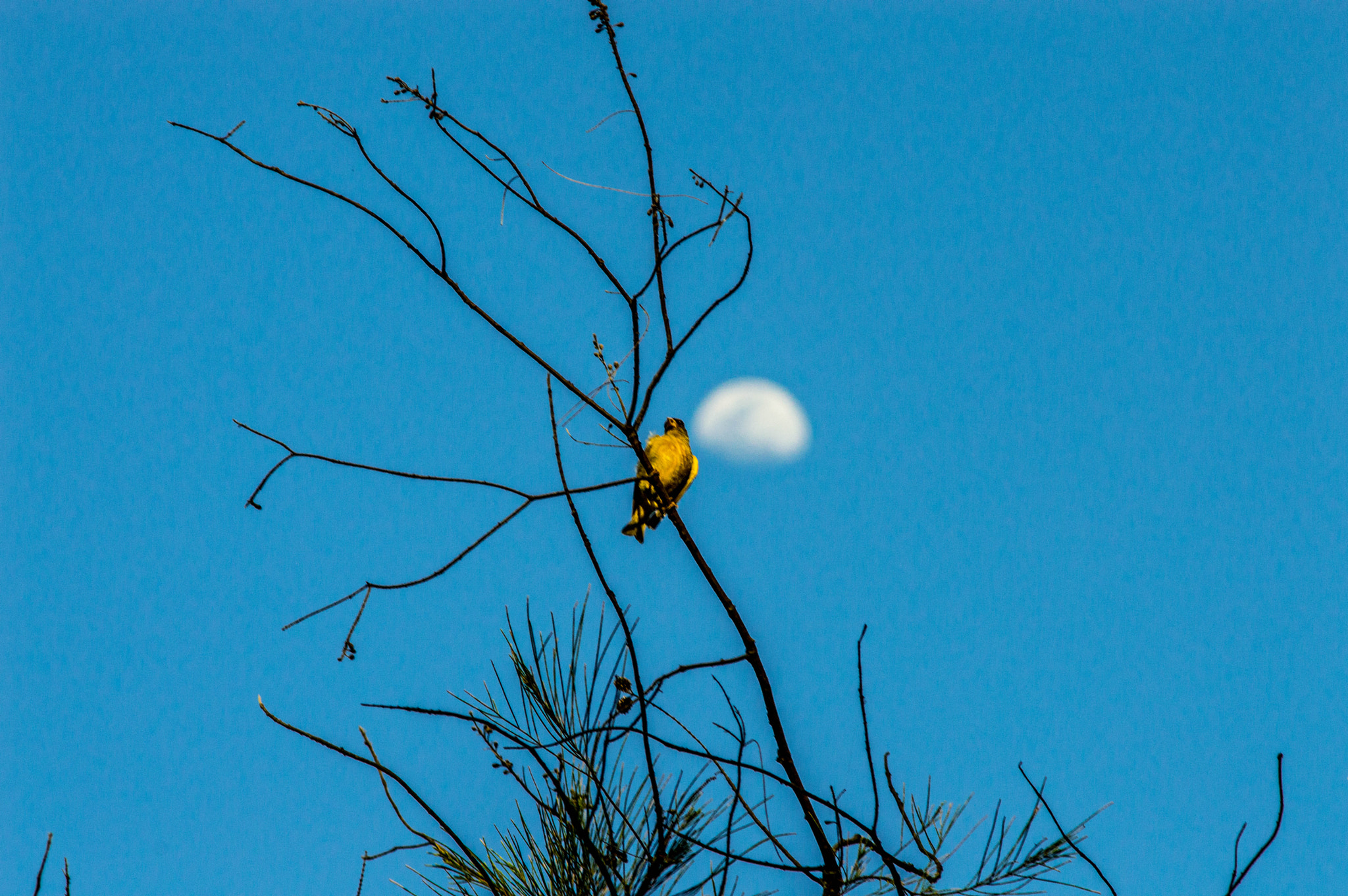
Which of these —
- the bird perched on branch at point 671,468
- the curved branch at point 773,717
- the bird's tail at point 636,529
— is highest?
the bird perched on branch at point 671,468

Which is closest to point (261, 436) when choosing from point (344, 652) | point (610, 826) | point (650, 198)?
point (344, 652)

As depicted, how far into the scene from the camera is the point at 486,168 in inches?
58.4

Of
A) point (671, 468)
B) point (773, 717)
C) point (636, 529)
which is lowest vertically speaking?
point (773, 717)

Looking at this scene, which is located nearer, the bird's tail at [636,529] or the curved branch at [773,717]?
the curved branch at [773,717]

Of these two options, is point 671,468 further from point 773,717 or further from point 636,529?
point 773,717

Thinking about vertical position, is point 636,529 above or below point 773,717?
above

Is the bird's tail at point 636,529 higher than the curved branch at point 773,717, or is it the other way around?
the bird's tail at point 636,529

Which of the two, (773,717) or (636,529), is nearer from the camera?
(773,717)

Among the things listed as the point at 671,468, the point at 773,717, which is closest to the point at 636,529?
the point at 671,468

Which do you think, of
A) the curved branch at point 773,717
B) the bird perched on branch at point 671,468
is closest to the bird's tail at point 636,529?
the bird perched on branch at point 671,468

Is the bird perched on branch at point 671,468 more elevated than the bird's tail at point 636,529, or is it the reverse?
the bird perched on branch at point 671,468

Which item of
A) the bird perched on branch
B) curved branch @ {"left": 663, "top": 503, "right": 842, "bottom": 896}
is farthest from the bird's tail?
curved branch @ {"left": 663, "top": 503, "right": 842, "bottom": 896}

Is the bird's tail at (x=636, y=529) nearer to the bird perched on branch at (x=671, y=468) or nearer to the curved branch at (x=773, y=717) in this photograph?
the bird perched on branch at (x=671, y=468)

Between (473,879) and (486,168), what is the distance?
1.52 metres
